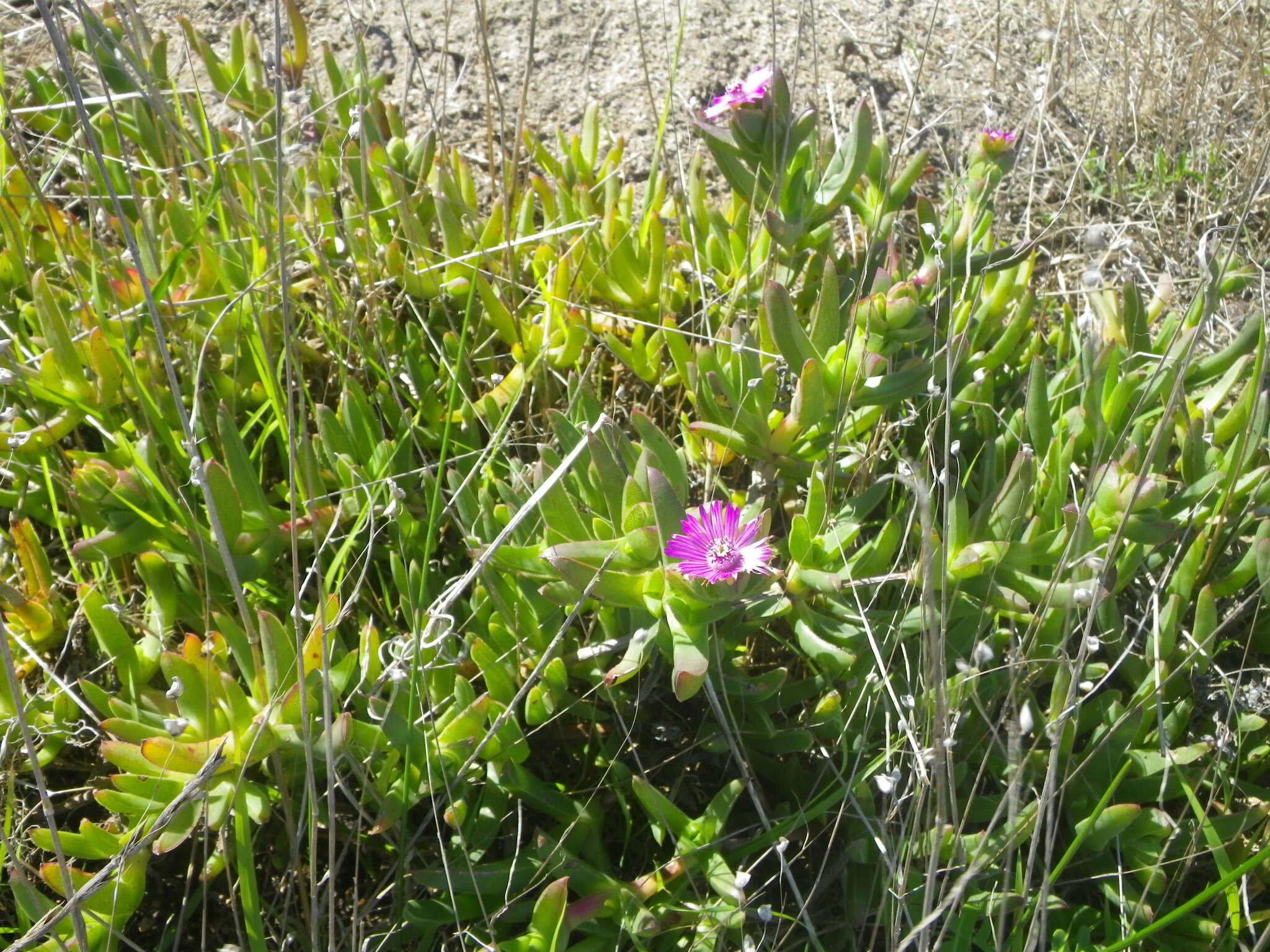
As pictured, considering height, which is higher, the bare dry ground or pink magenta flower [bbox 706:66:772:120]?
pink magenta flower [bbox 706:66:772:120]

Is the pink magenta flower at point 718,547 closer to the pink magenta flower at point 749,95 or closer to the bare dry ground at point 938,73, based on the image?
the pink magenta flower at point 749,95

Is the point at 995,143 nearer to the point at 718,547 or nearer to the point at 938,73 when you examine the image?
the point at 938,73

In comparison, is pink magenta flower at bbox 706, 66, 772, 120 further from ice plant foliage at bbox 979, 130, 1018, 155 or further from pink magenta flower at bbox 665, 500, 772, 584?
pink magenta flower at bbox 665, 500, 772, 584

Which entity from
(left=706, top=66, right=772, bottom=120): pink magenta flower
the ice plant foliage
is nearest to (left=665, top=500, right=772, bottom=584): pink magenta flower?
(left=706, top=66, right=772, bottom=120): pink magenta flower

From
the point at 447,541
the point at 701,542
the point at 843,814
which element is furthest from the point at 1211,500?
the point at 447,541

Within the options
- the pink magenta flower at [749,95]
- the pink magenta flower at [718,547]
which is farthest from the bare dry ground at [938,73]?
the pink magenta flower at [718,547]

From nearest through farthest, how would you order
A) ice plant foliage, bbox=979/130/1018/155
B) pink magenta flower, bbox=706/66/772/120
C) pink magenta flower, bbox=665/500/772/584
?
pink magenta flower, bbox=665/500/772/584
pink magenta flower, bbox=706/66/772/120
ice plant foliage, bbox=979/130/1018/155

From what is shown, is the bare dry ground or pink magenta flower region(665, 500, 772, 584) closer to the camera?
pink magenta flower region(665, 500, 772, 584)

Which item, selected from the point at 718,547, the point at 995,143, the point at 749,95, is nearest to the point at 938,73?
the point at 995,143
